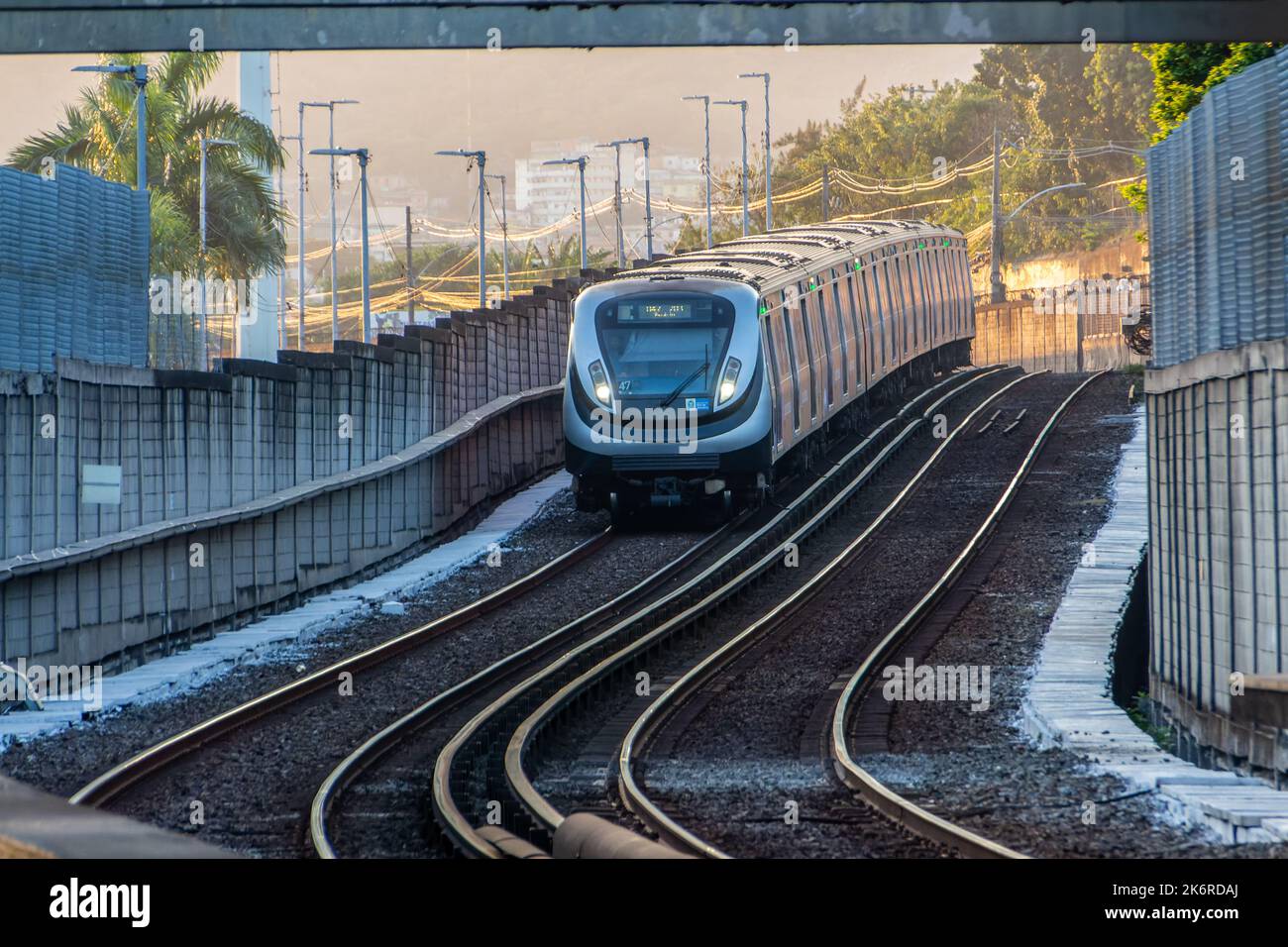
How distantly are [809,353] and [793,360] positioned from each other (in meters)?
1.34

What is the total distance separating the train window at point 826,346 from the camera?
91.1ft

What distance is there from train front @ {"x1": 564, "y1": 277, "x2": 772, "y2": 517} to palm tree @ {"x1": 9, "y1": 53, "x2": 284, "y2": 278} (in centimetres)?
2423

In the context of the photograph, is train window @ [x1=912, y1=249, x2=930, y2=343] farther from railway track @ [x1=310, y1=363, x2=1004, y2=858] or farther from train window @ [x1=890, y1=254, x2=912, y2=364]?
railway track @ [x1=310, y1=363, x2=1004, y2=858]

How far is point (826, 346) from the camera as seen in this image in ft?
91.7

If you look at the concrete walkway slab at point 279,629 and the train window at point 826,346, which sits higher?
the train window at point 826,346

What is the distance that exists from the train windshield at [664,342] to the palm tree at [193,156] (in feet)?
80.1

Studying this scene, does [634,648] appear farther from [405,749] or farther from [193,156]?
[193,156]

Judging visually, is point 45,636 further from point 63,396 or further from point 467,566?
point 467,566

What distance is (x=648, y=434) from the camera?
22797mm
